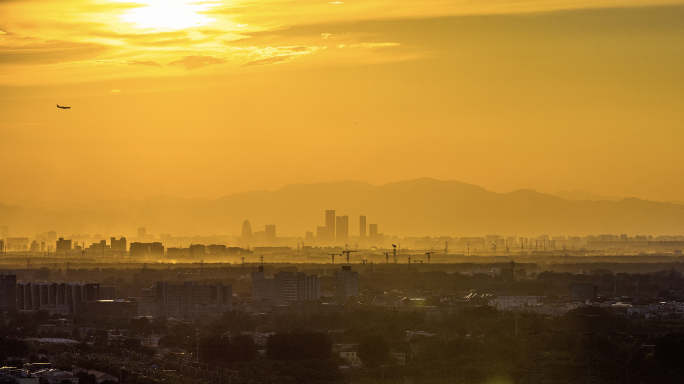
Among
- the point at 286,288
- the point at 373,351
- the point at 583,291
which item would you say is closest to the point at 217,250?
the point at 286,288

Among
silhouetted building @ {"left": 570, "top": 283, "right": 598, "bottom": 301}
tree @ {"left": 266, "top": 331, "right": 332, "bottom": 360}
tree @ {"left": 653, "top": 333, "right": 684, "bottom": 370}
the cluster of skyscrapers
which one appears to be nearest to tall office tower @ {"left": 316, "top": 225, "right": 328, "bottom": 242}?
the cluster of skyscrapers

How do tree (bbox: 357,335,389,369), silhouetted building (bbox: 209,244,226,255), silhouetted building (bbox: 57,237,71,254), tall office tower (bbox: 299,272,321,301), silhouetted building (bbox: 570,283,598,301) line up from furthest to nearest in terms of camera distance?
silhouetted building (bbox: 57,237,71,254), silhouetted building (bbox: 209,244,226,255), tall office tower (bbox: 299,272,321,301), silhouetted building (bbox: 570,283,598,301), tree (bbox: 357,335,389,369)

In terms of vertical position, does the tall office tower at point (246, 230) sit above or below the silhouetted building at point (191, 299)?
above

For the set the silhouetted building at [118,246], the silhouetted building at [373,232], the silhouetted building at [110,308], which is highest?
the silhouetted building at [373,232]

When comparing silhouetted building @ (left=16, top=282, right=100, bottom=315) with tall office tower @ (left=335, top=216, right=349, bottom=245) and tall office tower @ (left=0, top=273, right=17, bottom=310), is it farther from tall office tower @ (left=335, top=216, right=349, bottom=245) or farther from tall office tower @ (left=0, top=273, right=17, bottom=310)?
tall office tower @ (left=335, top=216, right=349, bottom=245)

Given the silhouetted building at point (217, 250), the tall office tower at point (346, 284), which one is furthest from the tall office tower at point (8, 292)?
the silhouetted building at point (217, 250)

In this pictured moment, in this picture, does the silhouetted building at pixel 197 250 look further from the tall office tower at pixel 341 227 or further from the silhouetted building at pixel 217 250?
the tall office tower at pixel 341 227

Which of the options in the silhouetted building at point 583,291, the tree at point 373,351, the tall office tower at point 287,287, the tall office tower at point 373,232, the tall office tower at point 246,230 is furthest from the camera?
the tall office tower at point 246,230
